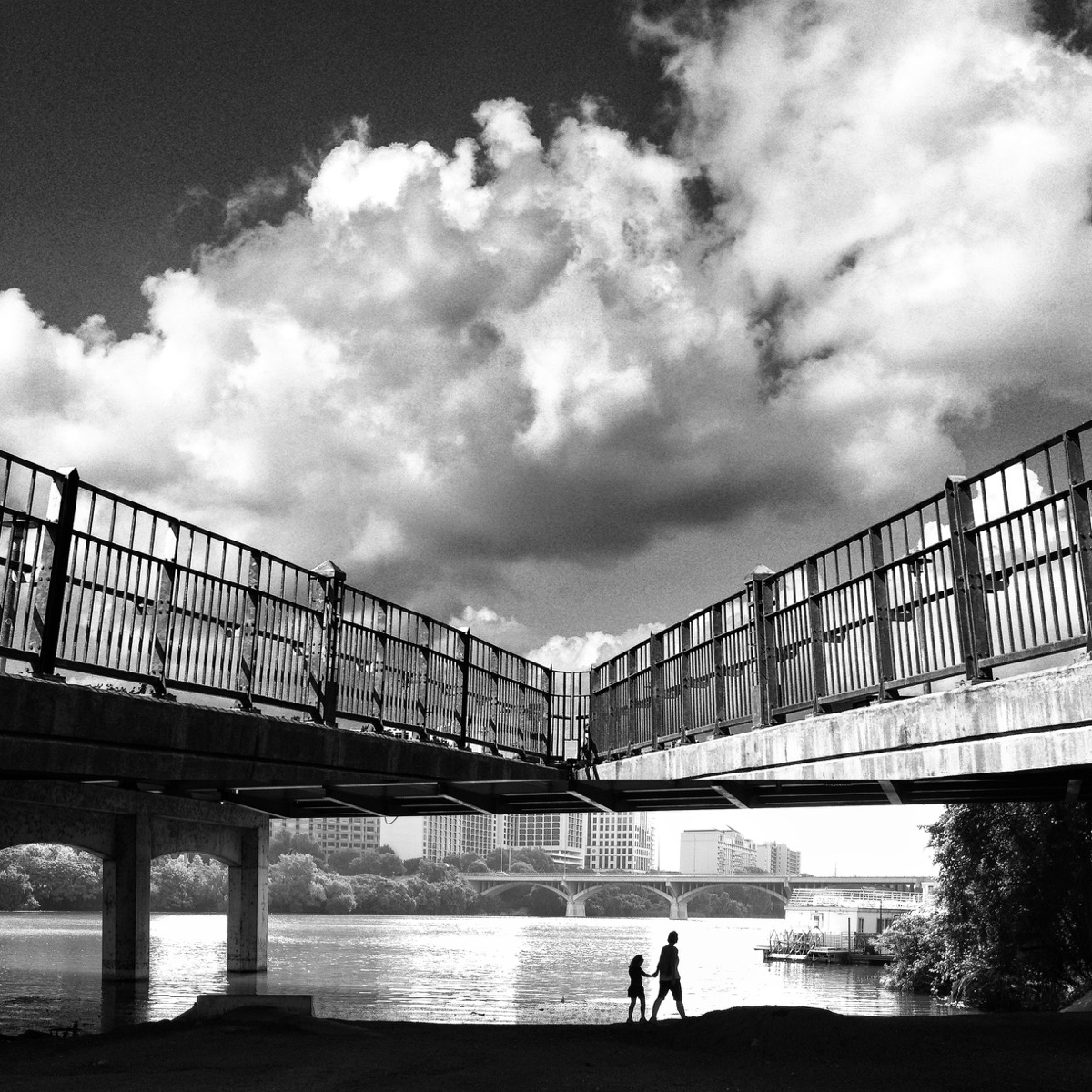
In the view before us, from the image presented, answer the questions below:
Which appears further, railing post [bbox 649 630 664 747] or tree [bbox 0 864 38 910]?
tree [bbox 0 864 38 910]

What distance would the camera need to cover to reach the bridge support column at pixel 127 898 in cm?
2909

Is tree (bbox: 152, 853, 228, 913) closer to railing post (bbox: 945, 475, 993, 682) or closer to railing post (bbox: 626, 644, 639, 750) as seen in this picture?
railing post (bbox: 626, 644, 639, 750)

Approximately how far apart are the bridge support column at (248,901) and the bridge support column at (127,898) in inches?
150

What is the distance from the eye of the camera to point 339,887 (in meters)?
124

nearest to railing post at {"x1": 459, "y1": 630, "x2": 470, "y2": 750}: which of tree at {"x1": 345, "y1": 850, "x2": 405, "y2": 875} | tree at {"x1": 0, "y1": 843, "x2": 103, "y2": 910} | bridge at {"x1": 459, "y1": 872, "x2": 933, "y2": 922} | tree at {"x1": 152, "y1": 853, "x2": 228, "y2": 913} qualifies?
tree at {"x1": 0, "y1": 843, "x2": 103, "y2": 910}

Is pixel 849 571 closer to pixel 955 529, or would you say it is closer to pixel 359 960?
pixel 955 529

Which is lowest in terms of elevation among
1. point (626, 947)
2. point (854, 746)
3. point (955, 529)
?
point (626, 947)

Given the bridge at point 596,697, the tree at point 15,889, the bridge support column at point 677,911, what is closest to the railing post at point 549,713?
the bridge at point 596,697

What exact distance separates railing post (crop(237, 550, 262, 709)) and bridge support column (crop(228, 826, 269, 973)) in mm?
21808

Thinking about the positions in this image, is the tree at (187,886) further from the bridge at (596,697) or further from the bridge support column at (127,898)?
the bridge at (596,697)

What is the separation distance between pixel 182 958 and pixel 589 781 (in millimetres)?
32264

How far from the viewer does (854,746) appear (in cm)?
1274

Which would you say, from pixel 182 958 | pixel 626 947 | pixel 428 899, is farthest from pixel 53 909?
pixel 182 958

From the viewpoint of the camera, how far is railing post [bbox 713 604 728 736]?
1720cm
